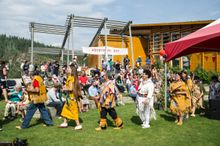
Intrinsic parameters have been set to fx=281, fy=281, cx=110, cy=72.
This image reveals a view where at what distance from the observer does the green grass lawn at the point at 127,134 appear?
668 centimetres

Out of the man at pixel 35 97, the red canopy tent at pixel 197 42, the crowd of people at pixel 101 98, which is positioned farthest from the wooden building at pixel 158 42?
the man at pixel 35 97

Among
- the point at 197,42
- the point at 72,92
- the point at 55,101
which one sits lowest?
the point at 55,101

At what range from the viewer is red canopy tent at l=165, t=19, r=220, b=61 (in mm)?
8492

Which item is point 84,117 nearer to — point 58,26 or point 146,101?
point 146,101

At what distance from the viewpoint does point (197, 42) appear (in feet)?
28.8

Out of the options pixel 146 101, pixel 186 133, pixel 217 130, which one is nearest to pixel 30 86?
pixel 146 101

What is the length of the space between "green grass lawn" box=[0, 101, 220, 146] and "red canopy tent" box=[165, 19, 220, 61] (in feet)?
7.85

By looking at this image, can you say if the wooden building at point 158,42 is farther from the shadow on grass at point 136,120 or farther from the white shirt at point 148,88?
the white shirt at point 148,88

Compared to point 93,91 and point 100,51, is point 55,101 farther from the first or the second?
point 100,51

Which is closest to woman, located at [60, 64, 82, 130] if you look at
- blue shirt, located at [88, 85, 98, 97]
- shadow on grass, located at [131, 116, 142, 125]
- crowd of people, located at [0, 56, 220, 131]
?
crowd of people, located at [0, 56, 220, 131]

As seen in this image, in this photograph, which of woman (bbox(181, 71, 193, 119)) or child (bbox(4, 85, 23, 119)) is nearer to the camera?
woman (bbox(181, 71, 193, 119))

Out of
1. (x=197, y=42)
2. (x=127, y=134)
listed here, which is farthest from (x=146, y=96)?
(x=197, y=42)

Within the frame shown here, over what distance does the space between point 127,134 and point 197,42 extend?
3.72 m

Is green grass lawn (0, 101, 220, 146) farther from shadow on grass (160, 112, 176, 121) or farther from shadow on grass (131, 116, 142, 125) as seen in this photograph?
shadow on grass (160, 112, 176, 121)
